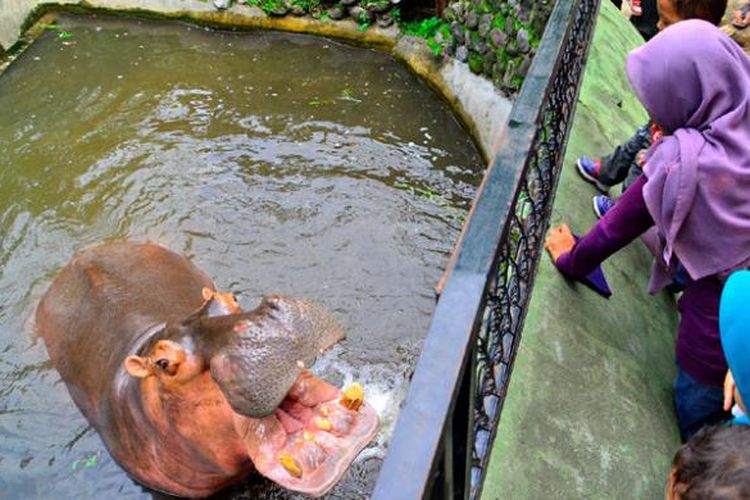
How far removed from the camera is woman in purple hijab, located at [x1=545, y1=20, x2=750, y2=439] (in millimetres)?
2449

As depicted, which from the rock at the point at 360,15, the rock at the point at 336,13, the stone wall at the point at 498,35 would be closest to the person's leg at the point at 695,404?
the stone wall at the point at 498,35

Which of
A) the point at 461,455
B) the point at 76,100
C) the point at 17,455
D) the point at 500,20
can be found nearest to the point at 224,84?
the point at 76,100

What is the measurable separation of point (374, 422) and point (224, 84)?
226 inches

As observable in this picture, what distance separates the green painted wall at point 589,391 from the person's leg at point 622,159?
0.80 feet

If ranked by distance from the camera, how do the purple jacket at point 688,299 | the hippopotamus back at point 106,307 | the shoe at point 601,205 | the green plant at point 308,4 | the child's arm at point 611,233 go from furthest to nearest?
the green plant at point 308,4, the shoe at point 601,205, the hippopotamus back at point 106,307, the child's arm at point 611,233, the purple jacket at point 688,299

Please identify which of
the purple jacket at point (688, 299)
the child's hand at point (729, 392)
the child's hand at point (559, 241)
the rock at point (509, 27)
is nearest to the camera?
the child's hand at point (729, 392)

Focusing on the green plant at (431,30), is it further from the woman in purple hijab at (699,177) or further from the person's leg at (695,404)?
the person's leg at (695,404)

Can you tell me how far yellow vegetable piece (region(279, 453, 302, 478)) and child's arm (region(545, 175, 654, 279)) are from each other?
1.57 meters

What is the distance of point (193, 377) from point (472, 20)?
5.17 metres

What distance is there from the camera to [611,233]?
114 inches

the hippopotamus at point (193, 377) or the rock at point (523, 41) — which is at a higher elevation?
the hippopotamus at point (193, 377)

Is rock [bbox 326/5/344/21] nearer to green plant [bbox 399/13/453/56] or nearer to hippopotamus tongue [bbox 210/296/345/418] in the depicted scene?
green plant [bbox 399/13/453/56]

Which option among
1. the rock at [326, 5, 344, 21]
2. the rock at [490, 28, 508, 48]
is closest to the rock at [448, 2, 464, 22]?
the rock at [490, 28, 508, 48]

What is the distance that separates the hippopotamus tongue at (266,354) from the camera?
6.66ft
